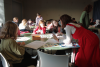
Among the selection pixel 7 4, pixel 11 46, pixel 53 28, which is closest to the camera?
pixel 11 46

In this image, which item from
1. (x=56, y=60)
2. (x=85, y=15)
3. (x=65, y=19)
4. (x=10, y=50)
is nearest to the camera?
(x=56, y=60)

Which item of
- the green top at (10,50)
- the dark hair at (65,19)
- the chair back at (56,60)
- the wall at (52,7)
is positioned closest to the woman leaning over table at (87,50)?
the dark hair at (65,19)

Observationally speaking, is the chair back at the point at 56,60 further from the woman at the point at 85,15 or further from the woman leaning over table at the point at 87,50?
the woman at the point at 85,15

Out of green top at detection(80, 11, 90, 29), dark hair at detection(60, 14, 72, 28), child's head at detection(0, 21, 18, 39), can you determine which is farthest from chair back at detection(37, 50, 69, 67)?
green top at detection(80, 11, 90, 29)

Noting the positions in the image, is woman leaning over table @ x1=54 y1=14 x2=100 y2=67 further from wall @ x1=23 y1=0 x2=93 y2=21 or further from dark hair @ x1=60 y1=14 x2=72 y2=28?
wall @ x1=23 y1=0 x2=93 y2=21

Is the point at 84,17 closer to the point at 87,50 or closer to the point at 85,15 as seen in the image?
the point at 85,15

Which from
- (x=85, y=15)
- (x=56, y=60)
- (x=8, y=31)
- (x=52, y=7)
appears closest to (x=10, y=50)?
(x=8, y=31)

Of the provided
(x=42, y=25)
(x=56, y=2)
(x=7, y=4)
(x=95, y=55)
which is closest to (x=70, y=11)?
(x=56, y=2)

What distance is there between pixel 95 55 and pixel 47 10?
331 inches

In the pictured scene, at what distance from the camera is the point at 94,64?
1684 mm

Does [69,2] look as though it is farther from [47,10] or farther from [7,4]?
[7,4]

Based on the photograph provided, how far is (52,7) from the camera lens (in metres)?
9.51

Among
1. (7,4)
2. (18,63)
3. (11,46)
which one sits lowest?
(18,63)

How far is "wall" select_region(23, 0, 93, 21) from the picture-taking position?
30.9 feet
